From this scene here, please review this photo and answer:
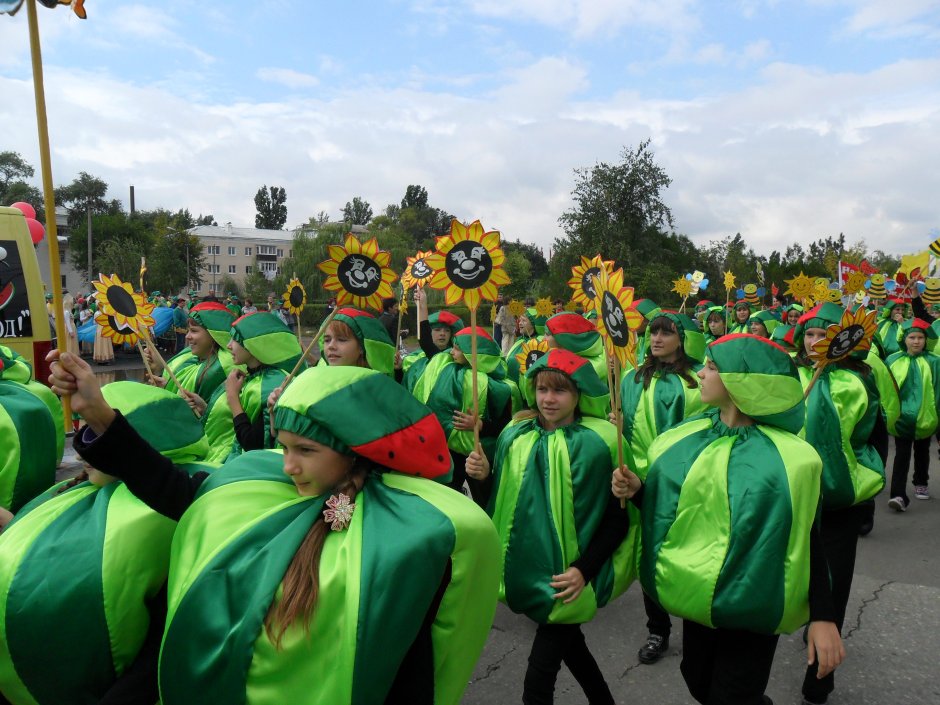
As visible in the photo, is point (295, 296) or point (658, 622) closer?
point (658, 622)

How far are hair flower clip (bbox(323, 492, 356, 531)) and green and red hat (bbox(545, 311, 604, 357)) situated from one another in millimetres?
4366

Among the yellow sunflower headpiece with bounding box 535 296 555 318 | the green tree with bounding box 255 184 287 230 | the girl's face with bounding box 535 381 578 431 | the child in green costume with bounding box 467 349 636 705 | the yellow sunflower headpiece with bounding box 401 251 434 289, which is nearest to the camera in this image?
the child in green costume with bounding box 467 349 636 705

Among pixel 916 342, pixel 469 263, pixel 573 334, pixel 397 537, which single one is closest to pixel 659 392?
pixel 573 334

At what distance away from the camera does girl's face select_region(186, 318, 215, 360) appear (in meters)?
5.04

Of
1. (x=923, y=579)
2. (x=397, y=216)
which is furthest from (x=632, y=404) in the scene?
(x=397, y=216)

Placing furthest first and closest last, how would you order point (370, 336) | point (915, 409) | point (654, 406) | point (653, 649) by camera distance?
point (915, 409), point (654, 406), point (370, 336), point (653, 649)

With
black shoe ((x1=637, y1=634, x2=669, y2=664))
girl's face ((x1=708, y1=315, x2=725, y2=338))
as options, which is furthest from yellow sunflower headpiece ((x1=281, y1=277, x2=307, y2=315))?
girl's face ((x1=708, y1=315, x2=725, y2=338))

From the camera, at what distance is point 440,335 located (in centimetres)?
659

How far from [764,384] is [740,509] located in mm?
495

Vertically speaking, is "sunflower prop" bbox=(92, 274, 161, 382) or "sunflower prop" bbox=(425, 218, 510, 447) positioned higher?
"sunflower prop" bbox=(425, 218, 510, 447)

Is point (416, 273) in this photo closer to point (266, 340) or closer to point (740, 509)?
point (266, 340)

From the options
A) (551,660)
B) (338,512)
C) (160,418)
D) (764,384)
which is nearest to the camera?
(338,512)

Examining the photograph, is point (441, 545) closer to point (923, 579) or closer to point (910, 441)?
point (923, 579)

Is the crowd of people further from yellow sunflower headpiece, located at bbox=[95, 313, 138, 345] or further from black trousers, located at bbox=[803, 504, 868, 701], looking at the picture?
yellow sunflower headpiece, located at bbox=[95, 313, 138, 345]
